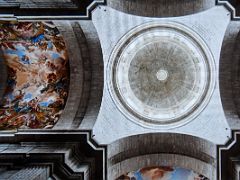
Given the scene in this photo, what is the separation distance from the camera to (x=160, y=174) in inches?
592

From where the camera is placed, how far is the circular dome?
14.2 metres

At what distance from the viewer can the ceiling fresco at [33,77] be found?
14.2 metres

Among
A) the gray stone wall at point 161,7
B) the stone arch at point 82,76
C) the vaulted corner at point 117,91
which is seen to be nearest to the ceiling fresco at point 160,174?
the vaulted corner at point 117,91

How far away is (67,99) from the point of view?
14.8 m

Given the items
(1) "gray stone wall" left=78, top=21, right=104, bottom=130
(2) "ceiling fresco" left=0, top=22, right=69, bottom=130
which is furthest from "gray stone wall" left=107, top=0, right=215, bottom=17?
(2) "ceiling fresco" left=0, top=22, right=69, bottom=130

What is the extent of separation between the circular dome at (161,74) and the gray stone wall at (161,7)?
361mm

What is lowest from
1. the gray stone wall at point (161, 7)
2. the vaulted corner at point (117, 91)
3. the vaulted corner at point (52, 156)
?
the vaulted corner at point (52, 156)

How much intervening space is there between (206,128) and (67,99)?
4238 mm

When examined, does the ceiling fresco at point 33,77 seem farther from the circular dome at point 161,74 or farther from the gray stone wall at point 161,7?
the gray stone wall at point 161,7

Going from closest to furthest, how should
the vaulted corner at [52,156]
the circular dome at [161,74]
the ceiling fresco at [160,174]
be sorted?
the vaulted corner at [52,156] < the circular dome at [161,74] < the ceiling fresco at [160,174]

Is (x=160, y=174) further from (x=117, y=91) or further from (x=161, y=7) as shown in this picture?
(x=161, y=7)

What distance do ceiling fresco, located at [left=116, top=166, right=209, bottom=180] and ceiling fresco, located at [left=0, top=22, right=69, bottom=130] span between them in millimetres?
2980

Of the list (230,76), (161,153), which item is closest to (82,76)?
(161,153)

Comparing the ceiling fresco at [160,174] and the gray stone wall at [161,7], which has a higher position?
the gray stone wall at [161,7]
